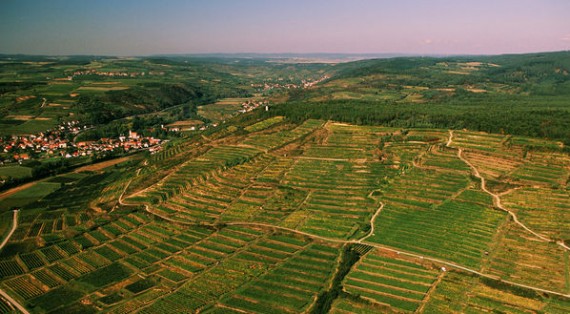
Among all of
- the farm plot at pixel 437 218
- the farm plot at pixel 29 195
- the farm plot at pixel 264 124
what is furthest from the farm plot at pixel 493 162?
the farm plot at pixel 29 195

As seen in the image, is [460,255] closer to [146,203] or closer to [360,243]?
[360,243]

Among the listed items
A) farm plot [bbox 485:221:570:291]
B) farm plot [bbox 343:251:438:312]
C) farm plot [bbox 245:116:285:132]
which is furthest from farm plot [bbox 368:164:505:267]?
farm plot [bbox 245:116:285:132]

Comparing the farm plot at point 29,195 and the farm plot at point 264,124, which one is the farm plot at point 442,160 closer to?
the farm plot at point 264,124

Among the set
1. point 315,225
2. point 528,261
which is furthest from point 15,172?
point 528,261

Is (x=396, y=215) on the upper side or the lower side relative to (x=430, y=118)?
lower

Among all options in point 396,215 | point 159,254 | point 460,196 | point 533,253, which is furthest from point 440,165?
point 159,254

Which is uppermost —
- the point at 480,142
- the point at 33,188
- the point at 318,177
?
the point at 480,142

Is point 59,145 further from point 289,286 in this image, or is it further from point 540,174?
point 540,174

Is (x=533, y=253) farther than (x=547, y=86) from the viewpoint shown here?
No
